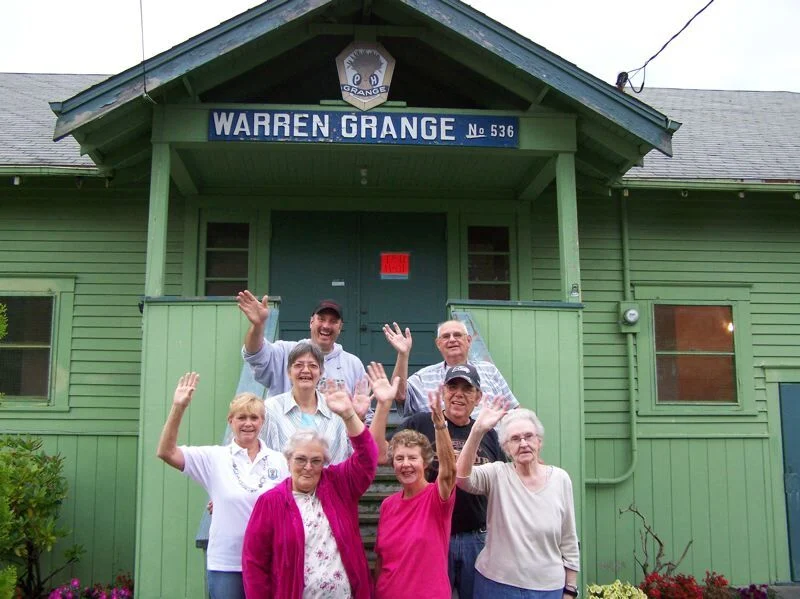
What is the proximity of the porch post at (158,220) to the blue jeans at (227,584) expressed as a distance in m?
2.78

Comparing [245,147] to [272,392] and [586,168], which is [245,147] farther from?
[586,168]

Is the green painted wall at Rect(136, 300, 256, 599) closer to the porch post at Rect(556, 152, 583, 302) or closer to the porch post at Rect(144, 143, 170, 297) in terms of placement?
the porch post at Rect(144, 143, 170, 297)

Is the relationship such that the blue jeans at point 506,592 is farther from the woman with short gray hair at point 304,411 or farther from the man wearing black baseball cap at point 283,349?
the man wearing black baseball cap at point 283,349

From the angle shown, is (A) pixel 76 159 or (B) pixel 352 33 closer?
(B) pixel 352 33

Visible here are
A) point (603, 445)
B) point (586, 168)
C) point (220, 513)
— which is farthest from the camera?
point (603, 445)

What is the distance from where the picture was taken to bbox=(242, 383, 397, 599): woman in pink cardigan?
9.62 ft

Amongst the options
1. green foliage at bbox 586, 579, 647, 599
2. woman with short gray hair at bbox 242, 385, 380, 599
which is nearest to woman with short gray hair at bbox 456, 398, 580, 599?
woman with short gray hair at bbox 242, 385, 380, 599

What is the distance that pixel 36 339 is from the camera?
23.2 feet

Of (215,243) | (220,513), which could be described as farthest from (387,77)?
(220,513)

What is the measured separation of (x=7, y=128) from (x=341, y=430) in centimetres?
625

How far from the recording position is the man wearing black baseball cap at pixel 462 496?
3.52 m

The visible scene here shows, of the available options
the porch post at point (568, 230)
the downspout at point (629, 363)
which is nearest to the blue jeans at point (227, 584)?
the porch post at point (568, 230)

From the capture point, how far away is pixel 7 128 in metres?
8.03

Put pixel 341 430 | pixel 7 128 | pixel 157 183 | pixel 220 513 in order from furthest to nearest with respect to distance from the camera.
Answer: pixel 7 128, pixel 157 183, pixel 341 430, pixel 220 513
